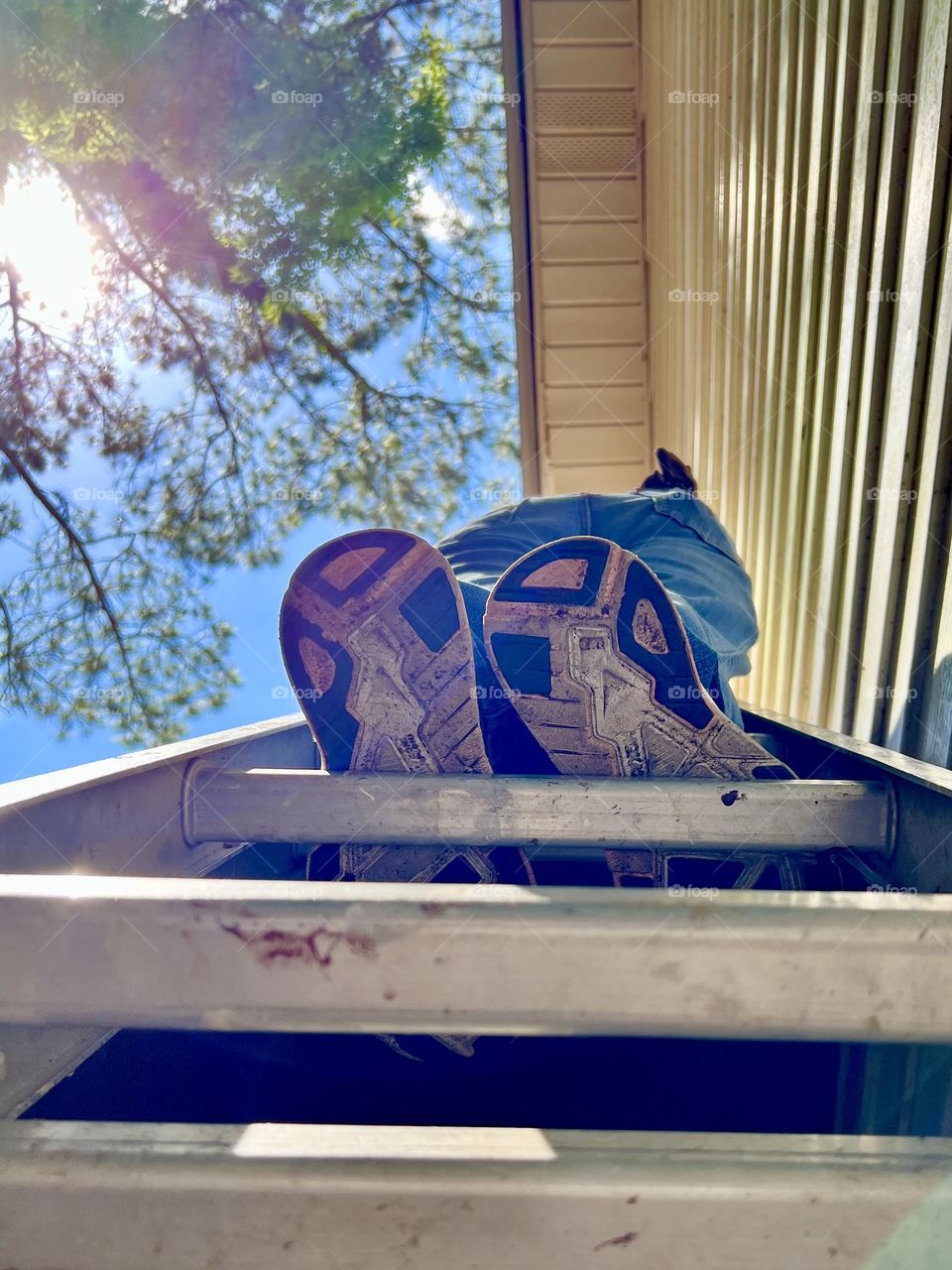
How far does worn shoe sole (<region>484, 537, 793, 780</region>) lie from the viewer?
0.99 m

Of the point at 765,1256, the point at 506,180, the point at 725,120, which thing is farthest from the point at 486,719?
the point at 506,180

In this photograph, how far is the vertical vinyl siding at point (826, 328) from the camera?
1.49m

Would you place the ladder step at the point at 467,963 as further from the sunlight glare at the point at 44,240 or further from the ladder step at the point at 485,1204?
the sunlight glare at the point at 44,240

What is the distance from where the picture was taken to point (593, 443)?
4.34 meters

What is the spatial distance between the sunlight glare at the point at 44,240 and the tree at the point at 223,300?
0.05 meters

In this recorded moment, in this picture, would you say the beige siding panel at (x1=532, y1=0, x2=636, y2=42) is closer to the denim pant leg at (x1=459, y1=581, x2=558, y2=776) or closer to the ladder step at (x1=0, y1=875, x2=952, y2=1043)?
the denim pant leg at (x1=459, y1=581, x2=558, y2=776)

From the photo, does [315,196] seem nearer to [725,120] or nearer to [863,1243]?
[725,120]

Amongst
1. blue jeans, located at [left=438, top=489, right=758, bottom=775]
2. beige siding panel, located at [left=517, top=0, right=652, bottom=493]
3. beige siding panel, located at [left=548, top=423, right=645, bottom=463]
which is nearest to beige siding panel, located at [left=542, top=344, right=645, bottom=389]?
beige siding panel, located at [left=517, top=0, right=652, bottom=493]

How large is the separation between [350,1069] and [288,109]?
429cm

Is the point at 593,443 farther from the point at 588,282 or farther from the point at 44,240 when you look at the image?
the point at 44,240

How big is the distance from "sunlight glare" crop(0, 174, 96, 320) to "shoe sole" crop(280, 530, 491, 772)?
3950 millimetres

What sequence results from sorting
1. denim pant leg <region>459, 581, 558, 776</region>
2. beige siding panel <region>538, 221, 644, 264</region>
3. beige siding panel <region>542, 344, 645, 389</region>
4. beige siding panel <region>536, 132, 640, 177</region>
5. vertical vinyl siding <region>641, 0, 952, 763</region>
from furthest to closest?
beige siding panel <region>542, 344, 645, 389</region>
beige siding panel <region>538, 221, 644, 264</region>
beige siding panel <region>536, 132, 640, 177</region>
vertical vinyl siding <region>641, 0, 952, 763</region>
denim pant leg <region>459, 581, 558, 776</region>

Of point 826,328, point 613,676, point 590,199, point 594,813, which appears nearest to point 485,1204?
point 594,813

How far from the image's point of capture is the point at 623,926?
0.54 m
